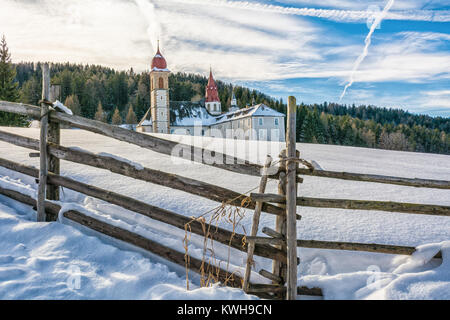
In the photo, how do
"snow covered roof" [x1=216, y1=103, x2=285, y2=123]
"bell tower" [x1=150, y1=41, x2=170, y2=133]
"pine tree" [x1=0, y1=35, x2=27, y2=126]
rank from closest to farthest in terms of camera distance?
"pine tree" [x1=0, y1=35, x2=27, y2=126]
"snow covered roof" [x1=216, y1=103, x2=285, y2=123]
"bell tower" [x1=150, y1=41, x2=170, y2=133]

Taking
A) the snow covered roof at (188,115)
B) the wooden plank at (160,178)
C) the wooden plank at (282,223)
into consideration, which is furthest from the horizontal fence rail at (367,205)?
the snow covered roof at (188,115)

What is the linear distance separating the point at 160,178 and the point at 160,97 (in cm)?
5533

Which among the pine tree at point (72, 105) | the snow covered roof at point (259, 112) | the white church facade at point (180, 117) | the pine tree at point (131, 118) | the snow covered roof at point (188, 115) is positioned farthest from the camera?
the pine tree at point (131, 118)

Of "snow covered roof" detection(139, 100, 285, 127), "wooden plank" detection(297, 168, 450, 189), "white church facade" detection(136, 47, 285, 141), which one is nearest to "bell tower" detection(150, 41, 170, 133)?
"white church facade" detection(136, 47, 285, 141)

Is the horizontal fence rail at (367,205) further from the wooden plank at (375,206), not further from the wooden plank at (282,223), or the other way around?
the wooden plank at (282,223)

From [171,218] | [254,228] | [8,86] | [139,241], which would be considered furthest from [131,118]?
[254,228]

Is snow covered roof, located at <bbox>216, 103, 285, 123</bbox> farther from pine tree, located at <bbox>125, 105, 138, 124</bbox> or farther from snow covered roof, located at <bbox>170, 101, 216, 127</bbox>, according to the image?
pine tree, located at <bbox>125, 105, 138, 124</bbox>

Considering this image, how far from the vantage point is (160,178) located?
3768 millimetres

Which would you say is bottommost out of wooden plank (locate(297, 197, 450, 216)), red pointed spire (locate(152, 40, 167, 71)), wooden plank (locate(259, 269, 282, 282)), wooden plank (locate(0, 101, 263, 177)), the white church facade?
wooden plank (locate(259, 269, 282, 282))

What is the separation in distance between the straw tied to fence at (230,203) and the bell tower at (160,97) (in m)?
51.0

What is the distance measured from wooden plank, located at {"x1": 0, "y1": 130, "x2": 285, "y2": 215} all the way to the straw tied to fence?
0.4 inches

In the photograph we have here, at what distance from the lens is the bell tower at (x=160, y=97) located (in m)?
55.3

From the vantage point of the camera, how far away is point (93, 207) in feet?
16.0

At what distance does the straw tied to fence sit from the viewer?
122 inches
